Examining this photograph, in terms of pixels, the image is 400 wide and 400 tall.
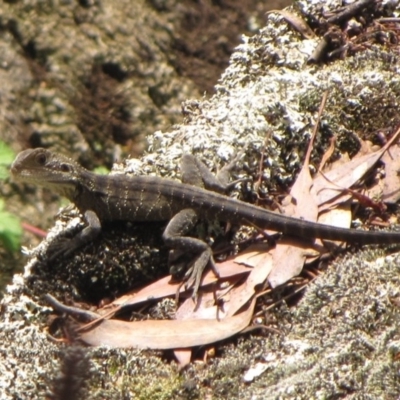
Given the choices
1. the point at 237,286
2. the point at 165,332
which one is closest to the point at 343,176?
the point at 237,286

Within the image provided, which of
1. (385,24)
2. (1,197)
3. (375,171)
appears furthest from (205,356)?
(1,197)

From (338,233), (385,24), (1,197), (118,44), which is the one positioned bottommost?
(1,197)

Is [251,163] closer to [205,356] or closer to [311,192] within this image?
[311,192]

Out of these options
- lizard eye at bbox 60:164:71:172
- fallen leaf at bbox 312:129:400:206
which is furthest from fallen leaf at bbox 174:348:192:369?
lizard eye at bbox 60:164:71:172

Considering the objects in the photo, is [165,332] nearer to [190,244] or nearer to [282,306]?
[282,306]

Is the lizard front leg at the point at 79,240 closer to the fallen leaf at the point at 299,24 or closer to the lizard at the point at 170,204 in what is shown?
the lizard at the point at 170,204

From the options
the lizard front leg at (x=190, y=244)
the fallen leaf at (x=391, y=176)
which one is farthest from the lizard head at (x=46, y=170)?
the fallen leaf at (x=391, y=176)

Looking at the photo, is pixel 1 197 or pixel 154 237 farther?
pixel 1 197
